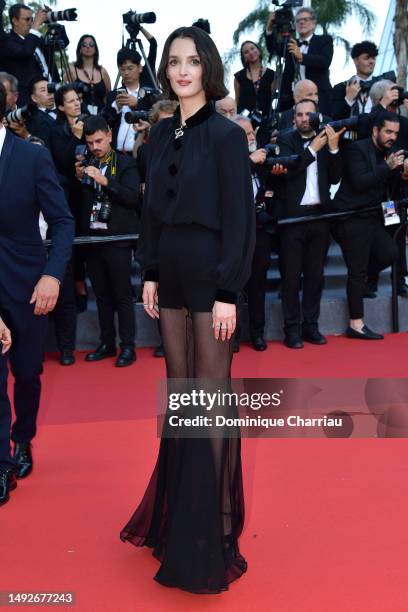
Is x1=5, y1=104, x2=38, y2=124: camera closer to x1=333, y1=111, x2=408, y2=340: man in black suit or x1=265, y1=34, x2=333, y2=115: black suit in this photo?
x1=333, y1=111, x2=408, y2=340: man in black suit

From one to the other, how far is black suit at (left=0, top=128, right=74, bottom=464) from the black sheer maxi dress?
714mm

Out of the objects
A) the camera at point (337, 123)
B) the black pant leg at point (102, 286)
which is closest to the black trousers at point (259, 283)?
the camera at point (337, 123)

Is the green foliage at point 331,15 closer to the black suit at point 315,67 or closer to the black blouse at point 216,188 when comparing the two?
the black suit at point 315,67

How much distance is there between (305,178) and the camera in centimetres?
577

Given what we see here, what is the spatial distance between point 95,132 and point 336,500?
3.21 meters

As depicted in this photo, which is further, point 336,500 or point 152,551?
point 336,500

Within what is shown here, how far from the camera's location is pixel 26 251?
3.02 metres

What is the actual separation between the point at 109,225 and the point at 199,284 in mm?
3237

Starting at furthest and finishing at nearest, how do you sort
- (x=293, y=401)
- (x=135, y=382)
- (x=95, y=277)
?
(x=95, y=277)
(x=135, y=382)
(x=293, y=401)

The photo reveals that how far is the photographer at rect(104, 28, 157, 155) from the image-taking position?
20.2ft

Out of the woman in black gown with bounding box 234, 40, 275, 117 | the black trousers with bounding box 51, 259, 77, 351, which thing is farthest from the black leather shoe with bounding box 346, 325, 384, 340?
the woman in black gown with bounding box 234, 40, 275, 117

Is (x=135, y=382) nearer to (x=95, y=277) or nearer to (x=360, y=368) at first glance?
(x=95, y=277)

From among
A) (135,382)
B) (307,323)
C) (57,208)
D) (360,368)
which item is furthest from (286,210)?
(57,208)

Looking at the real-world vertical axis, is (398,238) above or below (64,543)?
above
